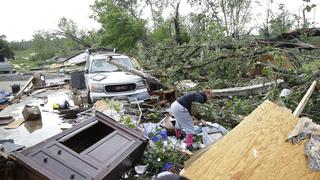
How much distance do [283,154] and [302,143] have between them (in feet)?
0.88

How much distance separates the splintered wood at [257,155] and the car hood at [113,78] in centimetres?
639

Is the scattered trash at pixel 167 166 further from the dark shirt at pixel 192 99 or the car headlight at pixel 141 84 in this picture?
the car headlight at pixel 141 84

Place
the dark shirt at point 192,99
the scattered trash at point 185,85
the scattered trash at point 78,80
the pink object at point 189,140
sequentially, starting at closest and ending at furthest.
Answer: the pink object at point 189,140
the dark shirt at point 192,99
the scattered trash at point 185,85
the scattered trash at point 78,80

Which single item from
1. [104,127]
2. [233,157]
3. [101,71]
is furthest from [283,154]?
[101,71]

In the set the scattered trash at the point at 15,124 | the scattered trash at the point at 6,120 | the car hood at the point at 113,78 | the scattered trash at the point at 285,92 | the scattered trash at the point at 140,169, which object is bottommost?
the scattered trash at the point at 140,169

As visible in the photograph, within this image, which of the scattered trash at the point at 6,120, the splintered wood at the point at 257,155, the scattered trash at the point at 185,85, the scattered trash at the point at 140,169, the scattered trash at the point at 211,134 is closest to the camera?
the splintered wood at the point at 257,155

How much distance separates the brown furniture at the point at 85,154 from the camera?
4050mm

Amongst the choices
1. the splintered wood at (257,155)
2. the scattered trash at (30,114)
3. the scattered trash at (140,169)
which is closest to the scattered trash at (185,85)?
the scattered trash at (30,114)

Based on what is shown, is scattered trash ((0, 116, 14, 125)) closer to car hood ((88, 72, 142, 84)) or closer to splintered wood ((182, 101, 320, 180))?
car hood ((88, 72, 142, 84))

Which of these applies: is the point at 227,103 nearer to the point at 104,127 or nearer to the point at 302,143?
the point at 104,127

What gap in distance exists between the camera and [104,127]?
567cm

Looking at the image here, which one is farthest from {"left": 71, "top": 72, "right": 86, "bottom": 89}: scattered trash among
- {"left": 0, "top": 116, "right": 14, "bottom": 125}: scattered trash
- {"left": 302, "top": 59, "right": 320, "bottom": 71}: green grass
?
{"left": 302, "top": 59, "right": 320, "bottom": 71}: green grass

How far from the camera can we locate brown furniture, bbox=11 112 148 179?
4050 millimetres

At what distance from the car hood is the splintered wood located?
6.39 m
